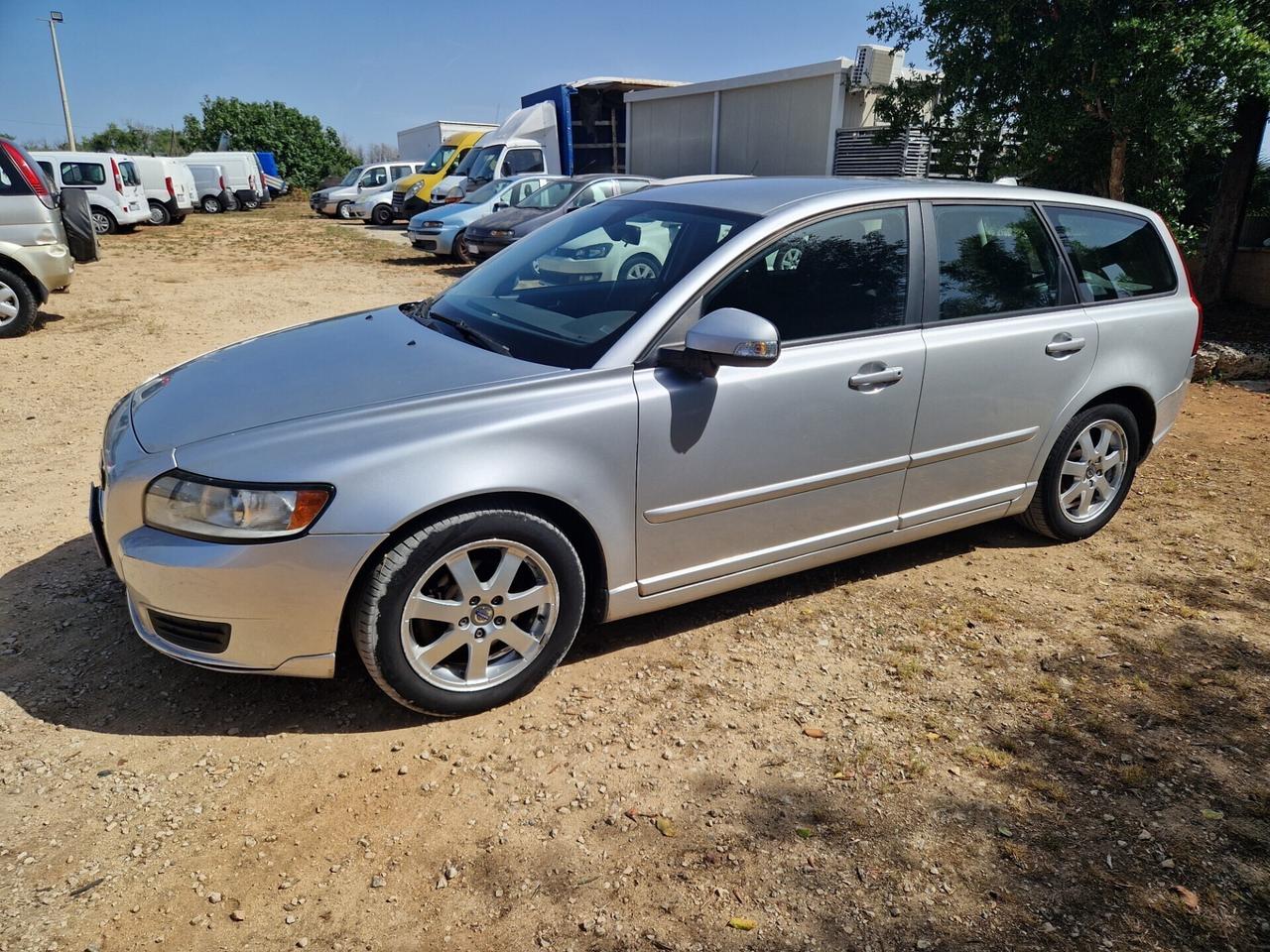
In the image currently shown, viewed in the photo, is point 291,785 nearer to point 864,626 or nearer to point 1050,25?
point 864,626

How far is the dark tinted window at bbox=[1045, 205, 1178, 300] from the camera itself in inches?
165

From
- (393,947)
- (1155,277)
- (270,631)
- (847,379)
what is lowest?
(393,947)

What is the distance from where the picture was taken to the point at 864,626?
3.72m

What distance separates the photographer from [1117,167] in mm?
8641

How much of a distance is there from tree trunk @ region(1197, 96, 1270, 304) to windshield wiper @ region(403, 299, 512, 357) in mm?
8810

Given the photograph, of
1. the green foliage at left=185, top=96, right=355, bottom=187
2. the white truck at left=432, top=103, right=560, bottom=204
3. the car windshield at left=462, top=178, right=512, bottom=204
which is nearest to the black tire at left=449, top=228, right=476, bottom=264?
the car windshield at left=462, top=178, right=512, bottom=204

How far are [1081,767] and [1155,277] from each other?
2.77 metres

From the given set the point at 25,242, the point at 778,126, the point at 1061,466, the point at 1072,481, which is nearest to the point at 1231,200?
the point at 1072,481

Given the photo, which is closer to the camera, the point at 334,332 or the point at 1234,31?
the point at 334,332

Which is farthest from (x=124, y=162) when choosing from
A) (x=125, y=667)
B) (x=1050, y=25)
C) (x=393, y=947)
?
(x=393, y=947)

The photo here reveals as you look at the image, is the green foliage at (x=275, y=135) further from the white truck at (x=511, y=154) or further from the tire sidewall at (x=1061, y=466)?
the tire sidewall at (x=1061, y=466)

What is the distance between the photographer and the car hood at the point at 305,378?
2.89 metres

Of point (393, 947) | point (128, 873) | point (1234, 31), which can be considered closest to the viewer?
point (393, 947)

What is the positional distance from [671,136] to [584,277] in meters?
18.8
